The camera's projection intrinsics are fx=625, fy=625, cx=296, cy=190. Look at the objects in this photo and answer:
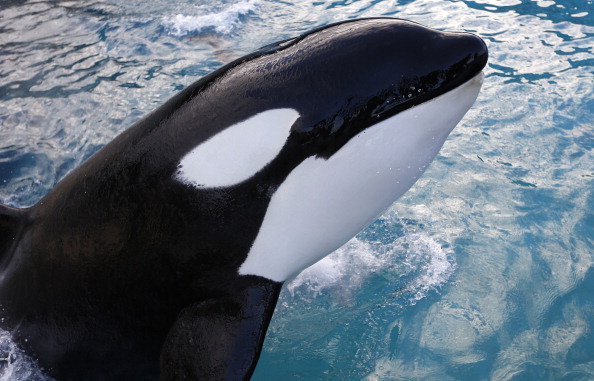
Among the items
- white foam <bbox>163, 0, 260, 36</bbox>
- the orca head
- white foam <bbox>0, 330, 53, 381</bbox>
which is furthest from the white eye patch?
white foam <bbox>163, 0, 260, 36</bbox>

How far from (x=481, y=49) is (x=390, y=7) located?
896 cm

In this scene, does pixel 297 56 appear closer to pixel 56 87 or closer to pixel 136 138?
pixel 136 138

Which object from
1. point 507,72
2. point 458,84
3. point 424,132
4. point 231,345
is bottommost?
point 507,72

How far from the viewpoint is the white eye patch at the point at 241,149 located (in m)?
3.12

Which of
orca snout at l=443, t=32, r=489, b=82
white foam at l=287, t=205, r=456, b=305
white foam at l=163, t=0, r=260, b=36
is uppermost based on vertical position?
orca snout at l=443, t=32, r=489, b=82

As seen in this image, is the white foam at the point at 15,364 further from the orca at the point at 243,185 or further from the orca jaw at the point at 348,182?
the orca jaw at the point at 348,182

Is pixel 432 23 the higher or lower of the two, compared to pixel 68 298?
lower

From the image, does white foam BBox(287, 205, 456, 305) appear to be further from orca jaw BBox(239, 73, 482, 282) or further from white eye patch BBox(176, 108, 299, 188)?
white eye patch BBox(176, 108, 299, 188)

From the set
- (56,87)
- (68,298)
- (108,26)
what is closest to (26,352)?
(68,298)

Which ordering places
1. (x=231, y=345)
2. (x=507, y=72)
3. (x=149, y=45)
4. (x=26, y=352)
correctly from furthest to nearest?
(x=149, y=45), (x=507, y=72), (x=26, y=352), (x=231, y=345)

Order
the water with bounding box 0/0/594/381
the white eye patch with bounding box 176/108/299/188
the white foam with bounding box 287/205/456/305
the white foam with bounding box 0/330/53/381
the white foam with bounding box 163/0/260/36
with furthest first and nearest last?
1. the white foam with bounding box 163/0/260/36
2. the white foam with bounding box 287/205/456/305
3. the water with bounding box 0/0/594/381
4. the white foam with bounding box 0/330/53/381
5. the white eye patch with bounding box 176/108/299/188

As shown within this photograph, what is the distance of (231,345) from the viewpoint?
313cm

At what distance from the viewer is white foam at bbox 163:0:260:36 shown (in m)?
10.8

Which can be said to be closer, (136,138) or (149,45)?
(136,138)
